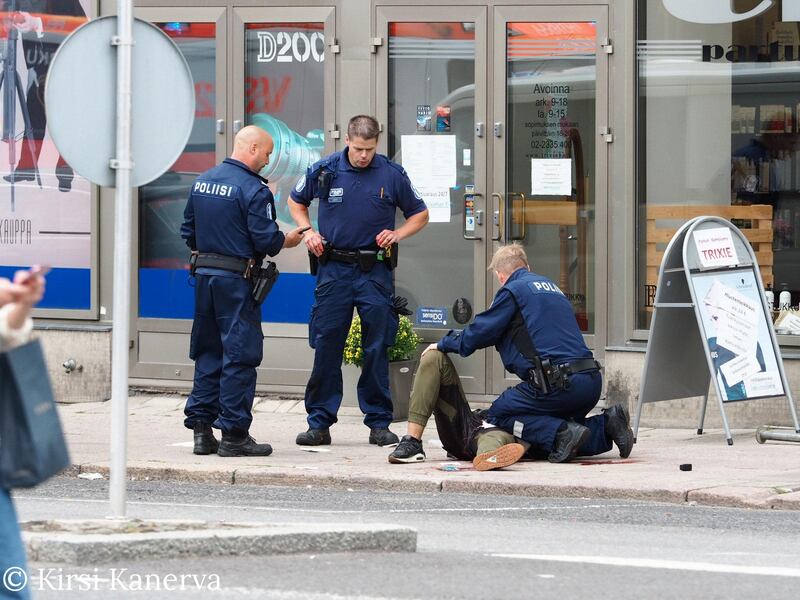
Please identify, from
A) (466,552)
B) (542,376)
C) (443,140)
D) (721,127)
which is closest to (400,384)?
(443,140)

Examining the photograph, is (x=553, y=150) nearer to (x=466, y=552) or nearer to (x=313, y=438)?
(x=313, y=438)

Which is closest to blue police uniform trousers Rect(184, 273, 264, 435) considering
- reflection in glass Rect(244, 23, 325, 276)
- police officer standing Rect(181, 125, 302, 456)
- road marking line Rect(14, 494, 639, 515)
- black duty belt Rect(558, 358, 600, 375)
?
police officer standing Rect(181, 125, 302, 456)

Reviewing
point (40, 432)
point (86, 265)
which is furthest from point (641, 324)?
point (40, 432)

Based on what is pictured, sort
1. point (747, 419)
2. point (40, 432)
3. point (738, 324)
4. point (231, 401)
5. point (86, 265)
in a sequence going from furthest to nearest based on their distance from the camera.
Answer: point (86, 265)
point (747, 419)
point (738, 324)
point (231, 401)
point (40, 432)

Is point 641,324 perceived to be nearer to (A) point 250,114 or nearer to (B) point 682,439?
(B) point 682,439

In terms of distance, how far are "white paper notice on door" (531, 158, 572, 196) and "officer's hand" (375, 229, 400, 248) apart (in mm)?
2031

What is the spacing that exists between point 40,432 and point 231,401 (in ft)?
18.4

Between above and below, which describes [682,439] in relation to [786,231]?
below

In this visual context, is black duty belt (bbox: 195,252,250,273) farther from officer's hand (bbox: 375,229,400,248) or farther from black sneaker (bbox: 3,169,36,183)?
black sneaker (bbox: 3,169,36,183)

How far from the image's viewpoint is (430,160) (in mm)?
11859

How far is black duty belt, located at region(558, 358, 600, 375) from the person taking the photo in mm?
9086

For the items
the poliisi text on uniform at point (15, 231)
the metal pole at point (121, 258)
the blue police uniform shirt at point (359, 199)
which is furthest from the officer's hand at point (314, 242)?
the metal pole at point (121, 258)

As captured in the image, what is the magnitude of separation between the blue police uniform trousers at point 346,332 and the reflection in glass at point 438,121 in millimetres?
1706

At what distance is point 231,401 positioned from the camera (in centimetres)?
946
